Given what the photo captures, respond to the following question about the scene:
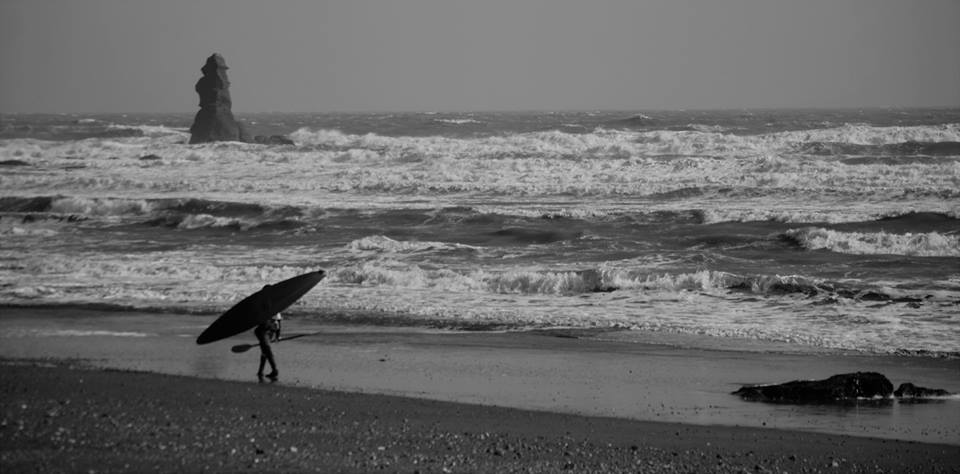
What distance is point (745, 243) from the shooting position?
79.0 feet

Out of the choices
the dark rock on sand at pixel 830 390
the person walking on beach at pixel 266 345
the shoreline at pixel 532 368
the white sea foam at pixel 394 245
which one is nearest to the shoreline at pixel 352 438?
the shoreline at pixel 532 368

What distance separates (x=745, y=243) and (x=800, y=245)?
1.21 metres

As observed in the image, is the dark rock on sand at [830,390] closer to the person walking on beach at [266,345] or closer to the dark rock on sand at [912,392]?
the dark rock on sand at [912,392]

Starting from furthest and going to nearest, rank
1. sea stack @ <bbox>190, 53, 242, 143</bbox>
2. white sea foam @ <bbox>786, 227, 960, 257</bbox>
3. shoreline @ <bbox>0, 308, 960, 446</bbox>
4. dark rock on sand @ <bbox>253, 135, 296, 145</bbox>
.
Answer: sea stack @ <bbox>190, 53, 242, 143</bbox>, dark rock on sand @ <bbox>253, 135, 296, 145</bbox>, white sea foam @ <bbox>786, 227, 960, 257</bbox>, shoreline @ <bbox>0, 308, 960, 446</bbox>

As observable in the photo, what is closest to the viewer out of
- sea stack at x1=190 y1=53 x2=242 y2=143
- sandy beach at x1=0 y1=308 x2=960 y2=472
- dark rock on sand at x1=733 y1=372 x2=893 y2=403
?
sandy beach at x1=0 y1=308 x2=960 y2=472

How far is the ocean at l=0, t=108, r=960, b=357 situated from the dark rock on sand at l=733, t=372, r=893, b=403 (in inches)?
99.8

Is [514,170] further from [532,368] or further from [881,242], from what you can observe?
[532,368]

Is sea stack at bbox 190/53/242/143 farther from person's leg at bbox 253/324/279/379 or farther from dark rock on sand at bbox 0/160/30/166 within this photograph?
person's leg at bbox 253/324/279/379

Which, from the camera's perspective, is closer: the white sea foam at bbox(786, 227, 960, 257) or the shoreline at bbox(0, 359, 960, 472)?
the shoreline at bbox(0, 359, 960, 472)

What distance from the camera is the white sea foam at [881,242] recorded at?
22578 mm

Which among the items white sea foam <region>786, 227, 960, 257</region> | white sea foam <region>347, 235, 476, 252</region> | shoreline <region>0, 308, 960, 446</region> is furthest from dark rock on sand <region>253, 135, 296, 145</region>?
shoreline <region>0, 308, 960, 446</region>

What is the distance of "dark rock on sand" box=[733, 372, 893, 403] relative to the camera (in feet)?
36.9

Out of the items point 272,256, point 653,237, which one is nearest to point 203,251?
point 272,256

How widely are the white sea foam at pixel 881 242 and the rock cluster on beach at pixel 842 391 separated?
11756 millimetres
